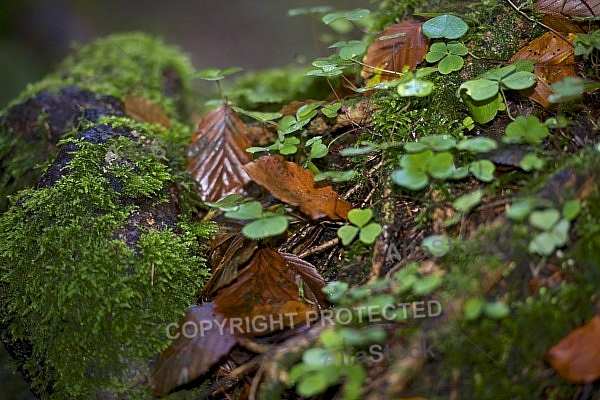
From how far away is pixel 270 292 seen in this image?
1759 mm

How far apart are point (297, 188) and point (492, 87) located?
76 cm

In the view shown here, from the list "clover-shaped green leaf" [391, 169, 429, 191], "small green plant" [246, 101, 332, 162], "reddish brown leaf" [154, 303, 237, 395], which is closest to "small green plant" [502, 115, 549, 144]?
"clover-shaped green leaf" [391, 169, 429, 191]

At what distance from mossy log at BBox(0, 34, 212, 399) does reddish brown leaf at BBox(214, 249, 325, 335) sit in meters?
0.20

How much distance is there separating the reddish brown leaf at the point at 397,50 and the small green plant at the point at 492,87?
35 cm

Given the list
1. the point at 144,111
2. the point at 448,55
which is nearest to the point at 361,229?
the point at 448,55

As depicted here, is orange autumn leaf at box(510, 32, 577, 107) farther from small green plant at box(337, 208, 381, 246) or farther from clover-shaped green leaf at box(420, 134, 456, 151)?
small green plant at box(337, 208, 381, 246)

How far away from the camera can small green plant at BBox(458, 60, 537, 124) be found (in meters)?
1.80

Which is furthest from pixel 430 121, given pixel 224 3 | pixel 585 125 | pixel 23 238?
pixel 224 3

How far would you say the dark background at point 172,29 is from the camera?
6355 millimetres

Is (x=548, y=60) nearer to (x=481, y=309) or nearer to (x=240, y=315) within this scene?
(x=481, y=309)

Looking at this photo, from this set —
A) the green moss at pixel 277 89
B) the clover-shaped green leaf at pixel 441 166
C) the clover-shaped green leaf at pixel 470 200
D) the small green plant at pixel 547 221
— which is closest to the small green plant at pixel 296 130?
the green moss at pixel 277 89

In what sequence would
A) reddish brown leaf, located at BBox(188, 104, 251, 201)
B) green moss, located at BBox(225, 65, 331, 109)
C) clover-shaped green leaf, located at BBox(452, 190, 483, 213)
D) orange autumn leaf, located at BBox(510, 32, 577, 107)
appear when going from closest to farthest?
clover-shaped green leaf, located at BBox(452, 190, 483, 213), orange autumn leaf, located at BBox(510, 32, 577, 107), reddish brown leaf, located at BBox(188, 104, 251, 201), green moss, located at BBox(225, 65, 331, 109)

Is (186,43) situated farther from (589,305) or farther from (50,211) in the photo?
(589,305)

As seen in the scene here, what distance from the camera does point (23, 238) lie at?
6.20 feet
